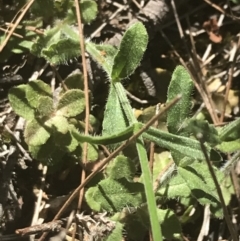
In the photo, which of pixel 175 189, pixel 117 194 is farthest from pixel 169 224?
pixel 117 194

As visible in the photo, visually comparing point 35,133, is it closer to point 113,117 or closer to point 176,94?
point 113,117

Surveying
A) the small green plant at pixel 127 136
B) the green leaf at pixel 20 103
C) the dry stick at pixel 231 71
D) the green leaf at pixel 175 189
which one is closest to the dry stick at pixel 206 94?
the dry stick at pixel 231 71

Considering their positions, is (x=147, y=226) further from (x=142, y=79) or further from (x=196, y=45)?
(x=196, y=45)

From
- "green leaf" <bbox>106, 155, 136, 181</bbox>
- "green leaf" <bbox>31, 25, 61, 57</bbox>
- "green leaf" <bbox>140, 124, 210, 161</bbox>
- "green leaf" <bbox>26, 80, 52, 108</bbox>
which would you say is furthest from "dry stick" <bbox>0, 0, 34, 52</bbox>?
"green leaf" <bbox>140, 124, 210, 161</bbox>

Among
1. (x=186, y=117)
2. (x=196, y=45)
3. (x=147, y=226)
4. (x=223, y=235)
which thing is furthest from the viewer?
(x=196, y=45)

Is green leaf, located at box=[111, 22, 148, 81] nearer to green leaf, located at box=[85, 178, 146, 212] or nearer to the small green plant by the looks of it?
the small green plant

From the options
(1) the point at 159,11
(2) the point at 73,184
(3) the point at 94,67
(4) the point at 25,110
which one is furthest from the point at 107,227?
(1) the point at 159,11
